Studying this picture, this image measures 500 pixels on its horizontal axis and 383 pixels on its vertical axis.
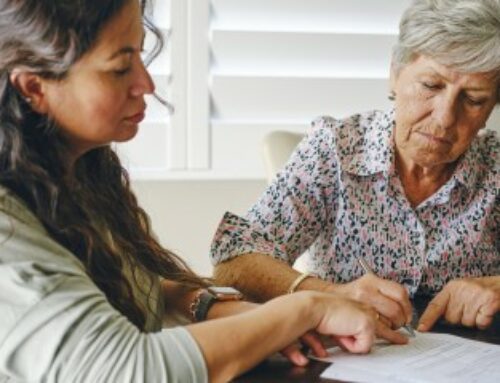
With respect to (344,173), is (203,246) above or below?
Result: below

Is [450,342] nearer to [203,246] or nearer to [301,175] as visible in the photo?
[301,175]

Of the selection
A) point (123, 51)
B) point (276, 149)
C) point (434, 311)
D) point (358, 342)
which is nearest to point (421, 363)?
point (358, 342)

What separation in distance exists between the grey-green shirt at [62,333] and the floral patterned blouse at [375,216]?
2.30 ft

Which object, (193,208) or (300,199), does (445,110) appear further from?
(193,208)

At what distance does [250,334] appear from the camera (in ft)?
3.30

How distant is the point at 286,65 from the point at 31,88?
3.89 ft

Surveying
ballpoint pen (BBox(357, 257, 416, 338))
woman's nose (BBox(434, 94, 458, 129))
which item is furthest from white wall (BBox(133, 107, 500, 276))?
woman's nose (BBox(434, 94, 458, 129))

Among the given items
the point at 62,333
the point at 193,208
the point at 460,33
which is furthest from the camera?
the point at 193,208

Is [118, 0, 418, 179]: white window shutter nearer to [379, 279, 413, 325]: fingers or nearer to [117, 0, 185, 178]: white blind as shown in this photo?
[117, 0, 185, 178]: white blind

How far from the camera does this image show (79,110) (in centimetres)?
106

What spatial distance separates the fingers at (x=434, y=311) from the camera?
4.45ft

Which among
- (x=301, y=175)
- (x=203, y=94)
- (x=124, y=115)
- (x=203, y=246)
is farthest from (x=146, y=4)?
(x=203, y=246)

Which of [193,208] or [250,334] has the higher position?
[250,334]

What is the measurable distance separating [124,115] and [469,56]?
0.70m
